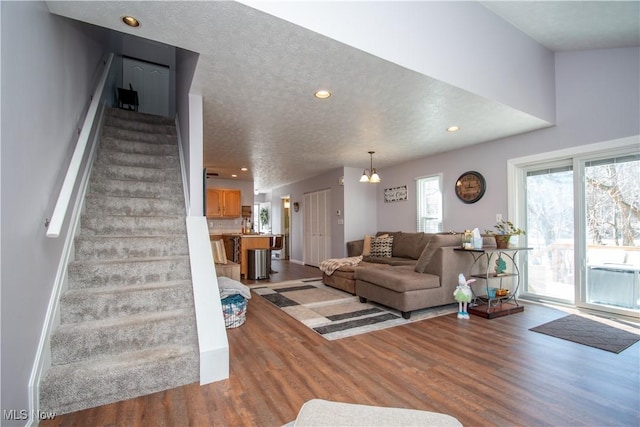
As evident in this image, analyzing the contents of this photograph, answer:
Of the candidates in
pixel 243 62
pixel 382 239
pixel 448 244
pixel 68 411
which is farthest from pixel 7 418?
pixel 382 239

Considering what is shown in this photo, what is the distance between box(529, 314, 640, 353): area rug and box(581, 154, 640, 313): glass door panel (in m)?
0.38

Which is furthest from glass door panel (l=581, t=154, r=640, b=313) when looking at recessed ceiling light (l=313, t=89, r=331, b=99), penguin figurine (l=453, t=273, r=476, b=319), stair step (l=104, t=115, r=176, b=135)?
stair step (l=104, t=115, r=176, b=135)

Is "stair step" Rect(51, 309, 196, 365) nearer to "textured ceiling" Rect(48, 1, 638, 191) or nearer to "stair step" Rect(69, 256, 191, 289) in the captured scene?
"stair step" Rect(69, 256, 191, 289)

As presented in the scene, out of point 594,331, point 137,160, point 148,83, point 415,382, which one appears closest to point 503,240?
point 594,331

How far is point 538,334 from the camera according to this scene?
3.04m

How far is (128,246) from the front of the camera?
2.76 m

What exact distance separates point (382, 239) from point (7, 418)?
5371mm

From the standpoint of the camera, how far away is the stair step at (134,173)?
3.35 m

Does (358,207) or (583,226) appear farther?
(358,207)

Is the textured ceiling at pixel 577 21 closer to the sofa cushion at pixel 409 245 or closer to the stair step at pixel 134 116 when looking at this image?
the sofa cushion at pixel 409 245

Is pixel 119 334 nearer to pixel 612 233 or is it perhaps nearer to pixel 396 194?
pixel 612 233

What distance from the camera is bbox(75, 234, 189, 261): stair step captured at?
8.52ft

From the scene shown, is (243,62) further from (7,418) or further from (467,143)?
(467,143)

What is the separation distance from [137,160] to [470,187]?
16.7ft
